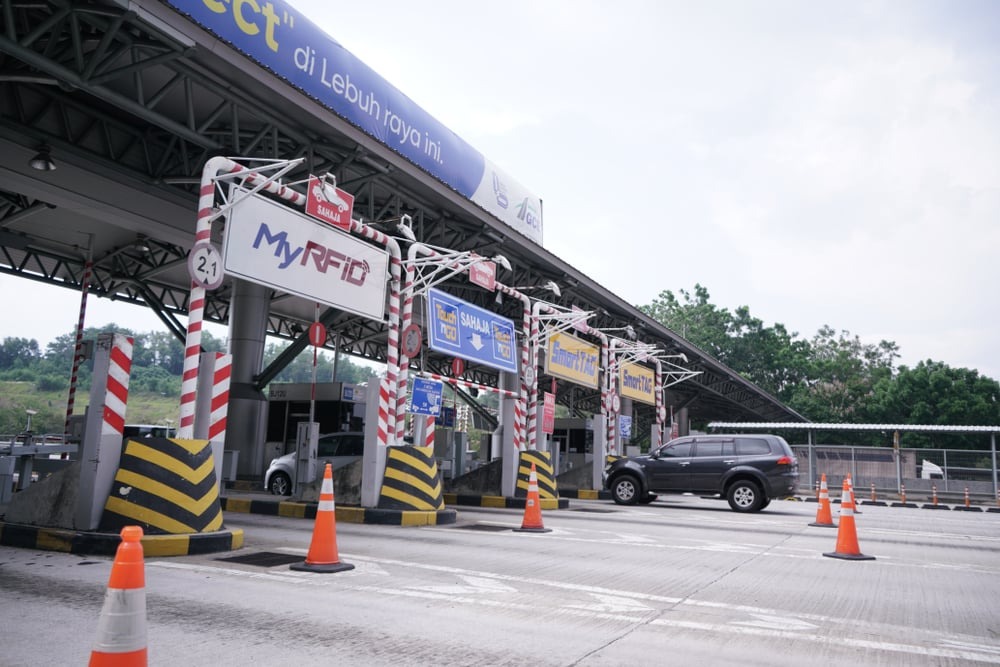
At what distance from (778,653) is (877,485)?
29.5 metres

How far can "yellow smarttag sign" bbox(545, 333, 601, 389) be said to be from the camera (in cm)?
1969

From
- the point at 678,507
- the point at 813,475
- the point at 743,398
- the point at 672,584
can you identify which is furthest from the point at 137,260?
the point at 743,398

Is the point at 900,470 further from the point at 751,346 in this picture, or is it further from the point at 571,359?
the point at 751,346

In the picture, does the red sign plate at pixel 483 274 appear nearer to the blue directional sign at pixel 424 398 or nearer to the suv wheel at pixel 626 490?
the blue directional sign at pixel 424 398

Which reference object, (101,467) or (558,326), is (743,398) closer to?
(558,326)

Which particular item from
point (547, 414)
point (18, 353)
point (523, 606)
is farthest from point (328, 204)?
point (18, 353)

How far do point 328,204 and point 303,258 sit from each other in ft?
2.81

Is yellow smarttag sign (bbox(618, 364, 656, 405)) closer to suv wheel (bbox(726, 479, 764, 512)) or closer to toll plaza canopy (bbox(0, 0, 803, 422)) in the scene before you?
toll plaza canopy (bbox(0, 0, 803, 422))

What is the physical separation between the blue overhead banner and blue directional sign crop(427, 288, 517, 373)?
106 inches

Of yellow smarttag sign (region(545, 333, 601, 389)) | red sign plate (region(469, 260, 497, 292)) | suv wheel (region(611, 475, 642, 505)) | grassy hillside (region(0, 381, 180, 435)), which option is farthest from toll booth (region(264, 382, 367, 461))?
grassy hillside (region(0, 381, 180, 435))

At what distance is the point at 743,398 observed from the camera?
44375mm

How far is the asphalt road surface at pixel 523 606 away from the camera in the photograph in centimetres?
420

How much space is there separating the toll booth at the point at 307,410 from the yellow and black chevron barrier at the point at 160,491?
1305 cm

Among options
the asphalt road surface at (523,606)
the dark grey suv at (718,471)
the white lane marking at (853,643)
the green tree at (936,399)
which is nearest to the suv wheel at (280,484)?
the dark grey suv at (718,471)
